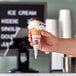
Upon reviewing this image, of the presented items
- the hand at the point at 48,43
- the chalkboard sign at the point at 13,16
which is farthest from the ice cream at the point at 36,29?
the chalkboard sign at the point at 13,16

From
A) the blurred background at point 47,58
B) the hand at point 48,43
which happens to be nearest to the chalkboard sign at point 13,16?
the blurred background at point 47,58

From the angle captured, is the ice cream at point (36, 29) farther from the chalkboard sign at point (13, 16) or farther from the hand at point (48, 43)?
the chalkboard sign at point (13, 16)

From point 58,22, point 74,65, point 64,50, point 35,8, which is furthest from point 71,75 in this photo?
point 35,8

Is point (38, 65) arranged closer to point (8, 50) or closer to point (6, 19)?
point (8, 50)

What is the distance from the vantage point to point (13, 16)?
1.71 m

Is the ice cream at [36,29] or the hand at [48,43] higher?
the ice cream at [36,29]

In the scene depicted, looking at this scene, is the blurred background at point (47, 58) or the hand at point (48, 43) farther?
the blurred background at point (47, 58)

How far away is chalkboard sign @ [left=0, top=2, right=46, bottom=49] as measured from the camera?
67.0 inches

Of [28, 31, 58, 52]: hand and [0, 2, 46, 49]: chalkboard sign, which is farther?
[0, 2, 46, 49]: chalkboard sign

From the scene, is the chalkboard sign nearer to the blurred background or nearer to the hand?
the blurred background

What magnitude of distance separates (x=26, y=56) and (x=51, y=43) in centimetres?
45

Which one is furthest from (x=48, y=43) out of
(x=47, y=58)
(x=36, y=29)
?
(x=47, y=58)

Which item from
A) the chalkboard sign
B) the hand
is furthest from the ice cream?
the chalkboard sign

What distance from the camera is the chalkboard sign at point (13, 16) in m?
1.70
